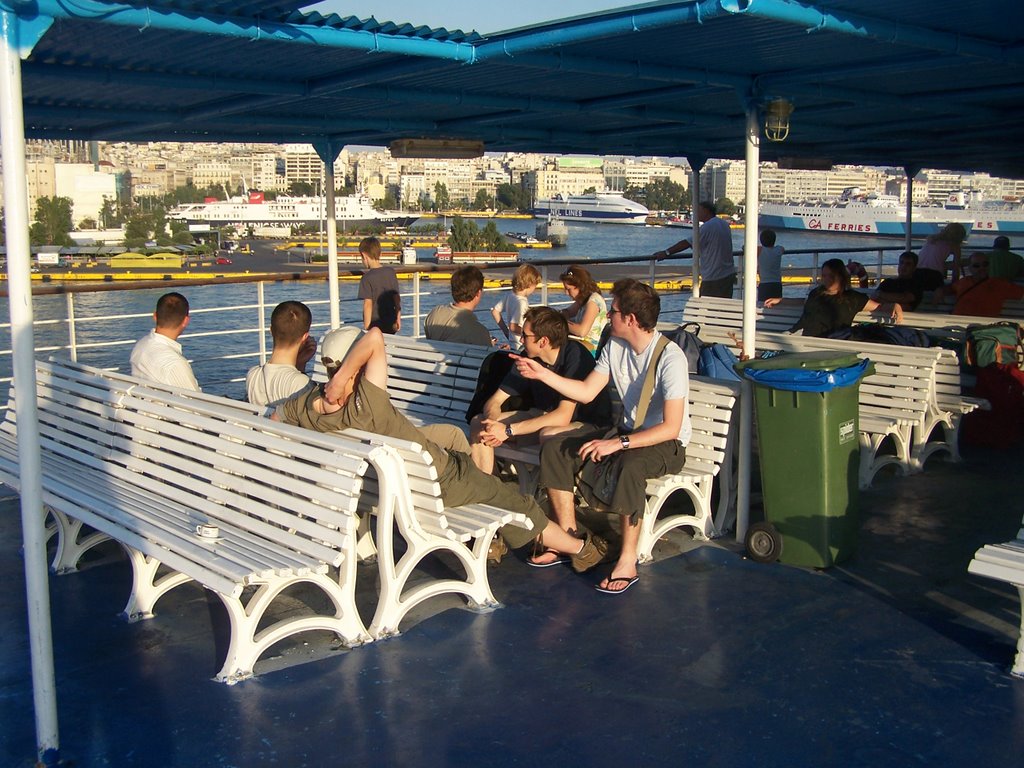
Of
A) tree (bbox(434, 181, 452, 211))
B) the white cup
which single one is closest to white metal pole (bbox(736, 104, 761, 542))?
the white cup

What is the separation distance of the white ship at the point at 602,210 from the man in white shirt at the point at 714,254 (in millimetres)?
111746

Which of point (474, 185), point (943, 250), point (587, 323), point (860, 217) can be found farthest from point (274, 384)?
point (474, 185)

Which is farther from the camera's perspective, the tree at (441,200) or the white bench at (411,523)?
the tree at (441,200)

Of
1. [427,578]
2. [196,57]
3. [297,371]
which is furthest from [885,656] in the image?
[196,57]

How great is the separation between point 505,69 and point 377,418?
218 cm

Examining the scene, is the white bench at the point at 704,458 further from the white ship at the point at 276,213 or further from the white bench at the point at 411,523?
the white ship at the point at 276,213

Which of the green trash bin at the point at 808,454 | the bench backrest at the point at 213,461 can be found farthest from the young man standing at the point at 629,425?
the bench backrest at the point at 213,461

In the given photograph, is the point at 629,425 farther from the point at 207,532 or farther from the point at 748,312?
the point at 207,532

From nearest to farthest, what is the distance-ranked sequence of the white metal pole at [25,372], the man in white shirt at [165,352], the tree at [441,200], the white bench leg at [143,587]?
the white metal pole at [25,372] < the white bench leg at [143,587] < the man in white shirt at [165,352] < the tree at [441,200]

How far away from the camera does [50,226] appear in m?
97.7

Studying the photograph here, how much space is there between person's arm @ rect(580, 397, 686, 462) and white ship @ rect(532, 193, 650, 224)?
117589 millimetres

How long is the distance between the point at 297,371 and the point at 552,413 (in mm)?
1180

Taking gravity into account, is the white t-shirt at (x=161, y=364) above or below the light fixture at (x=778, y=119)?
below

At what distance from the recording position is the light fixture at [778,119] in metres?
5.50
